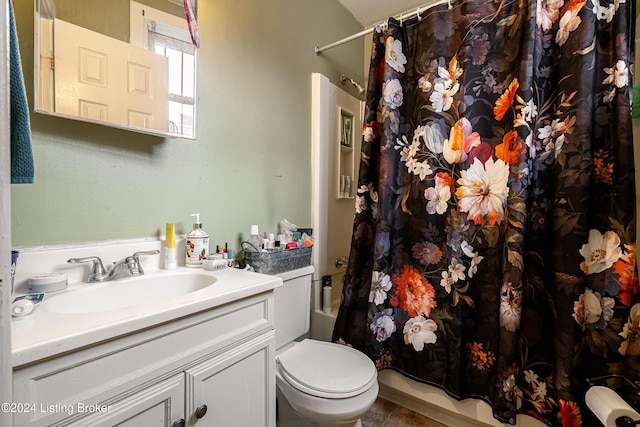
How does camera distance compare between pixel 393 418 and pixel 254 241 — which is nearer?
pixel 254 241

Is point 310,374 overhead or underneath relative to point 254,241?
underneath

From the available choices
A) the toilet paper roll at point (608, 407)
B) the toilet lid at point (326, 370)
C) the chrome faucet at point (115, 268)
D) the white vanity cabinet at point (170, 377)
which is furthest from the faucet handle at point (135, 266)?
the toilet paper roll at point (608, 407)

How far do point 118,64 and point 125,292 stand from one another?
30.0 inches

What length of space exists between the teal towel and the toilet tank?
93cm

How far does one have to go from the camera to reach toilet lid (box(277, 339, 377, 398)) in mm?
1080

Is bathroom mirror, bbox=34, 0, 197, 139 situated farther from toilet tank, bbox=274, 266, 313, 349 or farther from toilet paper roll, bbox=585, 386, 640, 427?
toilet paper roll, bbox=585, 386, 640, 427

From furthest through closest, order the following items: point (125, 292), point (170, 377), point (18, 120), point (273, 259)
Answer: point (273, 259) → point (125, 292) → point (170, 377) → point (18, 120)

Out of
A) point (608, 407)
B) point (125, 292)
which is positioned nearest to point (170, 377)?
point (125, 292)

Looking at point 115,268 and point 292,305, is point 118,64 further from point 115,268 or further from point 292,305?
point 292,305

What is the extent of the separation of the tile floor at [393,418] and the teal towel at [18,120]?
5.42 feet

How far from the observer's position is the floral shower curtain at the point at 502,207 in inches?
42.4

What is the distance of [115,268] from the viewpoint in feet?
3.07

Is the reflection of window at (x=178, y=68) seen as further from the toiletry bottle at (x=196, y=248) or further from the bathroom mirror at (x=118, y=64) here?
the toiletry bottle at (x=196, y=248)

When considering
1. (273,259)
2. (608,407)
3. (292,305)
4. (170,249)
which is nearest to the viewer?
(608,407)
